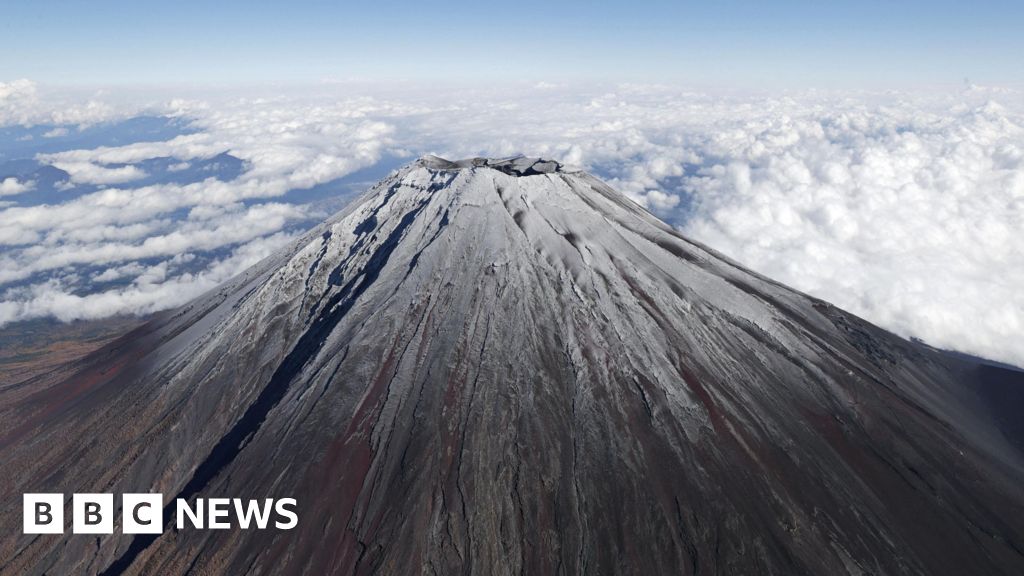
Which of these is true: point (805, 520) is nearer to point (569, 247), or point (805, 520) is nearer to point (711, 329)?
point (711, 329)

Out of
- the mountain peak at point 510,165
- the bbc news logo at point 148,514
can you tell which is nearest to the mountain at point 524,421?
the bbc news logo at point 148,514

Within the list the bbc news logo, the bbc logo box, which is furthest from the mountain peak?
the bbc logo box

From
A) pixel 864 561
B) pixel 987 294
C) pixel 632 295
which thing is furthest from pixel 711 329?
pixel 987 294

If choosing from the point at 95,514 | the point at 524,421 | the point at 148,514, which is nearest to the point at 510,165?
the point at 524,421

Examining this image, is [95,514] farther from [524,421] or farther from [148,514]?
[524,421]

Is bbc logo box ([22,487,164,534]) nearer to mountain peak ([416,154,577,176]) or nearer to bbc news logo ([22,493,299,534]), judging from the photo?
bbc news logo ([22,493,299,534])

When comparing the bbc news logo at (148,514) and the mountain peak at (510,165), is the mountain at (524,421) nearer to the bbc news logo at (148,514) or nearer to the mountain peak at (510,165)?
the bbc news logo at (148,514)
